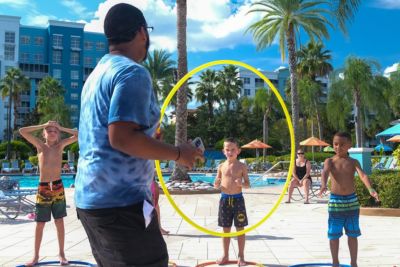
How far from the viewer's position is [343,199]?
213 inches

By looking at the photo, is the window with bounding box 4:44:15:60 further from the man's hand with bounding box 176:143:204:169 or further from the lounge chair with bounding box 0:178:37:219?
the man's hand with bounding box 176:143:204:169

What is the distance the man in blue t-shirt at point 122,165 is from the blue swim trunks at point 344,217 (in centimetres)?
359

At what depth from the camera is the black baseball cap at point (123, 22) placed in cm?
239

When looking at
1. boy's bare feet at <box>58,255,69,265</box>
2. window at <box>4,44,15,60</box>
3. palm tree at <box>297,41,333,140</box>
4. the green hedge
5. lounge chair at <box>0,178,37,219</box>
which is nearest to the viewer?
boy's bare feet at <box>58,255,69,265</box>

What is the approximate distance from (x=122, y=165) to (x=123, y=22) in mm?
798

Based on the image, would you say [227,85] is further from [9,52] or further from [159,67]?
[9,52]

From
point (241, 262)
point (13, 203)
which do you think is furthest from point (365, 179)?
point (13, 203)

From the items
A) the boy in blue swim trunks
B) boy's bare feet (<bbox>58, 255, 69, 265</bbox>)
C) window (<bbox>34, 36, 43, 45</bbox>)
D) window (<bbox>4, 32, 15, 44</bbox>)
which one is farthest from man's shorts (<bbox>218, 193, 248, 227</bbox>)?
window (<bbox>34, 36, 43, 45</bbox>)

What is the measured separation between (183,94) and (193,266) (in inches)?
483

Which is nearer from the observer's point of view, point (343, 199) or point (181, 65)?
point (343, 199)

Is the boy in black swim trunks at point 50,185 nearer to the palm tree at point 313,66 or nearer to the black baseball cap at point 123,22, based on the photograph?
the black baseball cap at point 123,22

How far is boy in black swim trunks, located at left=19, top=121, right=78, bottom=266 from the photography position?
5.96 metres

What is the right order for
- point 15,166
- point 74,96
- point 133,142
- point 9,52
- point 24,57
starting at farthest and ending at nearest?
point 74,96 → point 24,57 → point 9,52 → point 15,166 → point 133,142

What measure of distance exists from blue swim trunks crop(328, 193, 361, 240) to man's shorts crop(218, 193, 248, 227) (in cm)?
115
